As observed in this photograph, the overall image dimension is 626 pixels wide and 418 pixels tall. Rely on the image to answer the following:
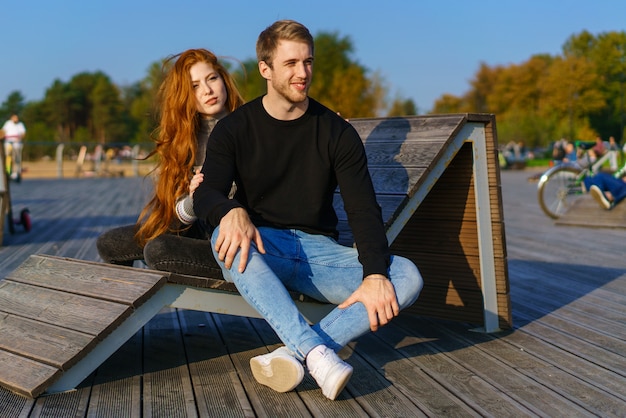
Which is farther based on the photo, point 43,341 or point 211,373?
point 211,373

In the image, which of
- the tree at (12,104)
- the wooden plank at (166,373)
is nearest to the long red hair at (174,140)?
the wooden plank at (166,373)

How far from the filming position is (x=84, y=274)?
3271 millimetres

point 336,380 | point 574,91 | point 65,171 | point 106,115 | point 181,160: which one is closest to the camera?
point 336,380

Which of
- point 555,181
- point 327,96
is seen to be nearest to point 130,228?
point 555,181

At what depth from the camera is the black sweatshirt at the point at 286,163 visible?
10.1 ft

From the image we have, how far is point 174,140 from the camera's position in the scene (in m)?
3.52

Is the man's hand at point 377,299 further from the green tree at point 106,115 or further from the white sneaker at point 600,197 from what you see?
the green tree at point 106,115

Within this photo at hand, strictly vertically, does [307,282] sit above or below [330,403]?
above

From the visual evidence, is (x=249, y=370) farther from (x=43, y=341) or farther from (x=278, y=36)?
(x=278, y=36)

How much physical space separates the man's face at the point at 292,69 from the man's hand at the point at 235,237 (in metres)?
0.52

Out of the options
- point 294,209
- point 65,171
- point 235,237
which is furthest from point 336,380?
point 65,171

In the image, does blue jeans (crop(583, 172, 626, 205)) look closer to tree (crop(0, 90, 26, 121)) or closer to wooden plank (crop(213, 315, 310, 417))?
wooden plank (crop(213, 315, 310, 417))

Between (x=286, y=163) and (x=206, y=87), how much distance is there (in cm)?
72

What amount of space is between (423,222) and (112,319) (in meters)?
1.81
